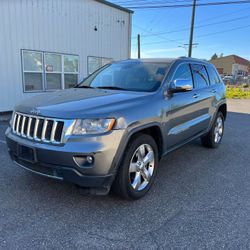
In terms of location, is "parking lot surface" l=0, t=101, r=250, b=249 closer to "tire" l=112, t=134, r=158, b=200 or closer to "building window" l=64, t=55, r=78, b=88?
"tire" l=112, t=134, r=158, b=200

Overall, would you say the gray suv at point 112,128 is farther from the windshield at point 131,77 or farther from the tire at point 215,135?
the tire at point 215,135

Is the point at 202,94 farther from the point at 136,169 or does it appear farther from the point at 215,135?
the point at 136,169

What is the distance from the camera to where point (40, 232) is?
265 centimetres

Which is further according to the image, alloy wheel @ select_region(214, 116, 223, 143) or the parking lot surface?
alloy wheel @ select_region(214, 116, 223, 143)

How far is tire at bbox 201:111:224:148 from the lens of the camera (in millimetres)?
5566

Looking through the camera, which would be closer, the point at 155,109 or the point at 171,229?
the point at 171,229

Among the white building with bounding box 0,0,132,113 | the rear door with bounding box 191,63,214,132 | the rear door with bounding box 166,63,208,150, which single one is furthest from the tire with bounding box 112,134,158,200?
the white building with bounding box 0,0,132,113

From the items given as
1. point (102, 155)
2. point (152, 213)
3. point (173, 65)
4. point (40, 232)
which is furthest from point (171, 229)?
point (173, 65)

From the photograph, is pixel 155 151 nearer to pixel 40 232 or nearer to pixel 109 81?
pixel 109 81

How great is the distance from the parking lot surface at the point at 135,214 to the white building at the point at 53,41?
6046 millimetres

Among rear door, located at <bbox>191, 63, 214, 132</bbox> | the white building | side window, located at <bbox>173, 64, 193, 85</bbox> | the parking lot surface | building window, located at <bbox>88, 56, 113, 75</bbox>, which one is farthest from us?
building window, located at <bbox>88, 56, 113, 75</bbox>

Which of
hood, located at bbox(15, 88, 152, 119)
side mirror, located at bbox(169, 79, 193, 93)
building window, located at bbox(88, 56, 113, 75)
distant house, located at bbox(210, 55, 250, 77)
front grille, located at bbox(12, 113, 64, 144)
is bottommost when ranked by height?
front grille, located at bbox(12, 113, 64, 144)

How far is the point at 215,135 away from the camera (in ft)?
18.8

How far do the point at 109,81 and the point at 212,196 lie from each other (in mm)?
2316
